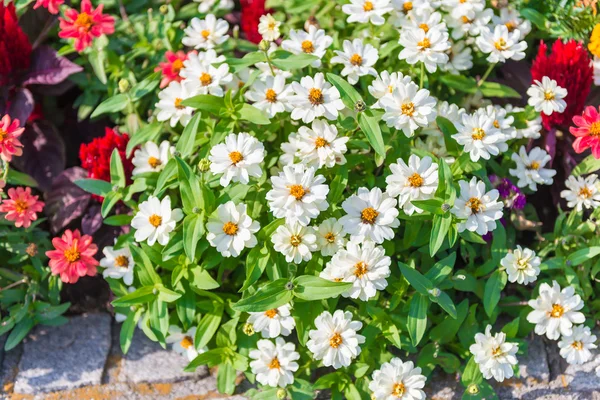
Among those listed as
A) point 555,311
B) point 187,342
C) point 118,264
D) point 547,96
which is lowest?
point 187,342

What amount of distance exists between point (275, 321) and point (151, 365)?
1.95ft

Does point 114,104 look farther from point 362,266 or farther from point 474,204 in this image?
point 474,204

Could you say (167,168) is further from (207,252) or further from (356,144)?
(356,144)

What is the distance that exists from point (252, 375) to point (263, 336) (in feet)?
0.66

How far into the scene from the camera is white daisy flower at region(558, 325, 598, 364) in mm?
2186

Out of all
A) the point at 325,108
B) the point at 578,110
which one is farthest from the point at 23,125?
the point at 578,110

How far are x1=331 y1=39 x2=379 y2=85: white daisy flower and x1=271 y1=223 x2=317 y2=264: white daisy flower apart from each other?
0.52 metres

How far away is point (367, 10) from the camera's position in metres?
2.40

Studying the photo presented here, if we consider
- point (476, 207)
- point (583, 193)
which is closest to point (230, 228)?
point (476, 207)

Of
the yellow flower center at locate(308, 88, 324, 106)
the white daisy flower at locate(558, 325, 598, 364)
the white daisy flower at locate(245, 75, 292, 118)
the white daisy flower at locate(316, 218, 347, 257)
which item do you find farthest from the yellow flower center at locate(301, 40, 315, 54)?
the white daisy flower at locate(558, 325, 598, 364)

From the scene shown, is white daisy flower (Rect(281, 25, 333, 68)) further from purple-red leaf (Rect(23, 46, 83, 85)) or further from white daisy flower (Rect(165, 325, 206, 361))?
white daisy flower (Rect(165, 325, 206, 361))

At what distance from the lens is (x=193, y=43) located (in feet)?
8.18

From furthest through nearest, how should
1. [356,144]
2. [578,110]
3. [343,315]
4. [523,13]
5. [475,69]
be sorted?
[475,69] < [523,13] < [578,110] < [356,144] < [343,315]

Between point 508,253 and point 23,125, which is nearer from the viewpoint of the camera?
point 508,253
